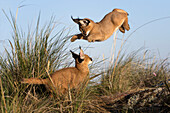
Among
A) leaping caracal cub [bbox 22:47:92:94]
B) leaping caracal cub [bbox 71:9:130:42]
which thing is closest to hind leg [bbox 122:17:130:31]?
leaping caracal cub [bbox 71:9:130:42]

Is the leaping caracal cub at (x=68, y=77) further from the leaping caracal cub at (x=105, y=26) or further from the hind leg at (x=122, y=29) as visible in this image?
the hind leg at (x=122, y=29)

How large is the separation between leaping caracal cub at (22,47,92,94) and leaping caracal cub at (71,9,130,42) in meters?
1.01

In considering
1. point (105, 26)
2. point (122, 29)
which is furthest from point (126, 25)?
point (105, 26)

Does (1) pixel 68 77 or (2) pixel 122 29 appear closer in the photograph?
(1) pixel 68 77

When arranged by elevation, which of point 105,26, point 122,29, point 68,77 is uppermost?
point 105,26

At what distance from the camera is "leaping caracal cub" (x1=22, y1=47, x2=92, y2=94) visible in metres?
4.39

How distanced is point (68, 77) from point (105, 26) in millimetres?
2379

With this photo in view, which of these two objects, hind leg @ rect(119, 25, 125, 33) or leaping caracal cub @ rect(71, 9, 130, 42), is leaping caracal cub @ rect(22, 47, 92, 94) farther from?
hind leg @ rect(119, 25, 125, 33)

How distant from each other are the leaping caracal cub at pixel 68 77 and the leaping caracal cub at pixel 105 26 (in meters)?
1.01

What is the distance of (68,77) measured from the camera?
4.49m

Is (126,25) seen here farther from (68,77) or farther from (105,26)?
(68,77)

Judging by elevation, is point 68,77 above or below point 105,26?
below

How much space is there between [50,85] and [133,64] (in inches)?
133

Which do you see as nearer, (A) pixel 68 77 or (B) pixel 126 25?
(A) pixel 68 77
